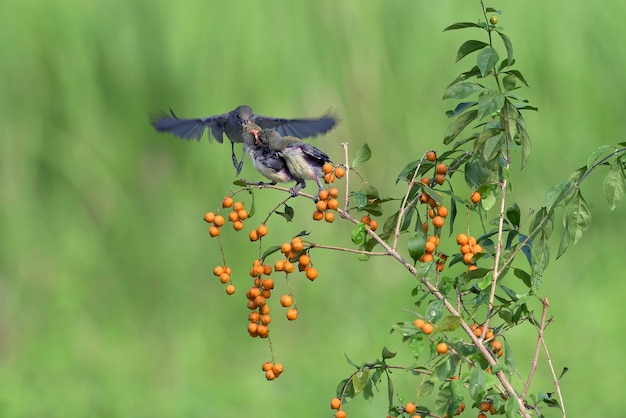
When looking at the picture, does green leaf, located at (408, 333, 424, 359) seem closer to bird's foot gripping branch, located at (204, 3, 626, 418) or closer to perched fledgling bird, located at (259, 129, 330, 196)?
bird's foot gripping branch, located at (204, 3, 626, 418)

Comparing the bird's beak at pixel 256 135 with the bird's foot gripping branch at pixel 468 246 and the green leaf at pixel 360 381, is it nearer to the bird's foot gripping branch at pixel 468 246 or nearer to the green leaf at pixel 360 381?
the bird's foot gripping branch at pixel 468 246

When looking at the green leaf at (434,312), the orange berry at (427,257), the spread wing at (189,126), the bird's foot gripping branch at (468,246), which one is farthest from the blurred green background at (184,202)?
the green leaf at (434,312)

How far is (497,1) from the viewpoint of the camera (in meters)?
6.59

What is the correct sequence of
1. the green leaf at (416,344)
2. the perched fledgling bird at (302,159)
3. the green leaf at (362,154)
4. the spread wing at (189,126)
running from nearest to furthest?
the green leaf at (416,344)
the green leaf at (362,154)
the perched fledgling bird at (302,159)
the spread wing at (189,126)

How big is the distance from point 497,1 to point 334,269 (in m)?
1.90

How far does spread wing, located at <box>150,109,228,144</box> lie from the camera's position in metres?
4.18

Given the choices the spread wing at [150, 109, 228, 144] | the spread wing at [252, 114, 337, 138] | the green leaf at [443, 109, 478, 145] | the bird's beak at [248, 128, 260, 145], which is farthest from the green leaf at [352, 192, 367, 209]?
the spread wing at [252, 114, 337, 138]

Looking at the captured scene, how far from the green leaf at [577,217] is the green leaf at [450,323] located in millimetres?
394

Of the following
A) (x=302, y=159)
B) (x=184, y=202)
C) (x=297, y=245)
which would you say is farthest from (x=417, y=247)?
(x=184, y=202)

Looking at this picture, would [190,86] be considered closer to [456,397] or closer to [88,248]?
[88,248]

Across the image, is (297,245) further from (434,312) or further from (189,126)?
(189,126)

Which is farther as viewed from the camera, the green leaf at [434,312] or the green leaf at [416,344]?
the green leaf at [434,312]

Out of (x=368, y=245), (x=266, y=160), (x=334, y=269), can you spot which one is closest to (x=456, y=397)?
(x=368, y=245)

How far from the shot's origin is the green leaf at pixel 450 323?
2.28m
